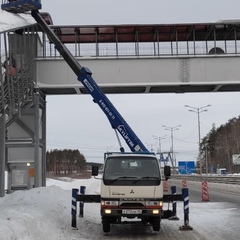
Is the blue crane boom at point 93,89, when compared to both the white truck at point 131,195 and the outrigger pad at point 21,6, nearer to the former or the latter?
the outrigger pad at point 21,6

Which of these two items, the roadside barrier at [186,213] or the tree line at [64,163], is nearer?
the roadside barrier at [186,213]

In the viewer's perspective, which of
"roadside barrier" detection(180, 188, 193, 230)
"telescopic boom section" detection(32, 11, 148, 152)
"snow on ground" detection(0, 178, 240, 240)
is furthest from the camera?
"telescopic boom section" detection(32, 11, 148, 152)

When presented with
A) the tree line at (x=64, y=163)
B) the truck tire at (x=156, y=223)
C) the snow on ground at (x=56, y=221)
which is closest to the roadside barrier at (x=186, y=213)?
the snow on ground at (x=56, y=221)

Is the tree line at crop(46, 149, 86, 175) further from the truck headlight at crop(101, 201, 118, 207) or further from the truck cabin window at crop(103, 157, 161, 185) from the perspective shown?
the truck headlight at crop(101, 201, 118, 207)

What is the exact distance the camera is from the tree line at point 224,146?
109213mm

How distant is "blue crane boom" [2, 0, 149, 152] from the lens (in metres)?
16.0

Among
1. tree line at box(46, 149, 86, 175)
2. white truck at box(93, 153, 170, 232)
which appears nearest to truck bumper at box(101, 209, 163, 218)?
white truck at box(93, 153, 170, 232)

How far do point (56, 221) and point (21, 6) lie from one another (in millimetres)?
10565

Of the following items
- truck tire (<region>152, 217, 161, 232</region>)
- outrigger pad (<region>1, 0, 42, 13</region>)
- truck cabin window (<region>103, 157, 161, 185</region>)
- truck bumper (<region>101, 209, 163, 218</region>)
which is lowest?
truck tire (<region>152, 217, 161, 232</region>)

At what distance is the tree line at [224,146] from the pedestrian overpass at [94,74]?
3041 inches

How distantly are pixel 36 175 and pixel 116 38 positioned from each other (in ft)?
29.0

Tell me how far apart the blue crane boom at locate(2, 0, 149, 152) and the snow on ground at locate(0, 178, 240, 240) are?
3.01m

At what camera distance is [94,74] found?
74.3ft

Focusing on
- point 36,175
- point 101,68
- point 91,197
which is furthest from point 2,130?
point 91,197
